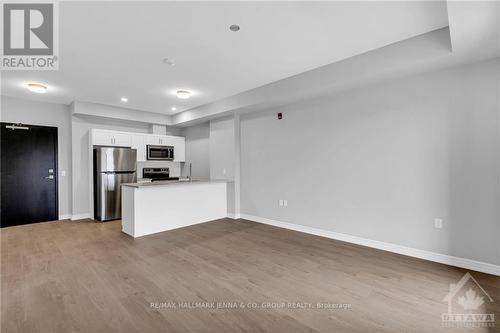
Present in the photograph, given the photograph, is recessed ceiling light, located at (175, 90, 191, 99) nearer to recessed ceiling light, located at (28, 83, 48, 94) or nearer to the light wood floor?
recessed ceiling light, located at (28, 83, 48, 94)

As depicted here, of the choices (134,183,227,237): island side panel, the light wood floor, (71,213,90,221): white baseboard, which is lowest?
the light wood floor

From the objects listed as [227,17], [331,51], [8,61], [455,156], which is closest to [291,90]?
[331,51]

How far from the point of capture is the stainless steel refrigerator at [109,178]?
5.48 meters

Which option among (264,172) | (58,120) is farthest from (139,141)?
(264,172)

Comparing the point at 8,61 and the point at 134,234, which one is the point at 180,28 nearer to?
the point at 8,61

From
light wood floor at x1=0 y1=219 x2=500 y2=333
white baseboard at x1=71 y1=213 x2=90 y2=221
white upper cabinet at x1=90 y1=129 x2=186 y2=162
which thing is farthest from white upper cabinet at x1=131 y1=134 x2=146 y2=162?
light wood floor at x1=0 y1=219 x2=500 y2=333

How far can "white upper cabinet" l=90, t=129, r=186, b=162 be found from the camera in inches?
222

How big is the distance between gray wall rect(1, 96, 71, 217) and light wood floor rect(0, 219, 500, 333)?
1.71m

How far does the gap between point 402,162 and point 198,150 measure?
5.19 metres

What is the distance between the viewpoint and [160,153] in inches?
264

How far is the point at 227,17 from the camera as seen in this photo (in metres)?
2.39

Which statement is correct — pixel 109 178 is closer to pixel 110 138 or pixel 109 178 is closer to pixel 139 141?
pixel 110 138

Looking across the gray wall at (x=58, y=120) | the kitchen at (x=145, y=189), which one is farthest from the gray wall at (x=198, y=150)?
the gray wall at (x=58, y=120)

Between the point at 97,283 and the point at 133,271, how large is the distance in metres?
0.38
